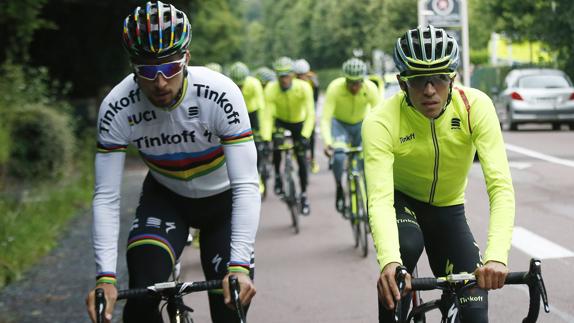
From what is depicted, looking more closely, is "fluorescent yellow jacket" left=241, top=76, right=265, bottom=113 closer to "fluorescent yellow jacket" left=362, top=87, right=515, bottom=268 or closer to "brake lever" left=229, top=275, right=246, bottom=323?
"fluorescent yellow jacket" left=362, top=87, right=515, bottom=268

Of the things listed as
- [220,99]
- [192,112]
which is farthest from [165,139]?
[220,99]

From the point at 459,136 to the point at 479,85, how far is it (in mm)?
39349

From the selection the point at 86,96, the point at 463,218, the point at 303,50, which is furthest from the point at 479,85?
the point at 303,50

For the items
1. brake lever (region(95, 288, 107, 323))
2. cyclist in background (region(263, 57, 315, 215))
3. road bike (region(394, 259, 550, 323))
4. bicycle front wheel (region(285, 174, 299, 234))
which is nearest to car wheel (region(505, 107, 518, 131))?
cyclist in background (region(263, 57, 315, 215))

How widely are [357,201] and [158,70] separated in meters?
6.50

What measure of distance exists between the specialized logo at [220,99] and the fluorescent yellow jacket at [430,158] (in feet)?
2.05

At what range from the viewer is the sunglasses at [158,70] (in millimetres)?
3826

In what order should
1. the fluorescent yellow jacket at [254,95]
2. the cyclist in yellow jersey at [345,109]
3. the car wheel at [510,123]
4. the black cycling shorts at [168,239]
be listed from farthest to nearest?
the car wheel at [510,123], the fluorescent yellow jacket at [254,95], the cyclist in yellow jersey at [345,109], the black cycling shorts at [168,239]

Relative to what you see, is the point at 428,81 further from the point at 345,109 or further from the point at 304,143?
the point at 304,143

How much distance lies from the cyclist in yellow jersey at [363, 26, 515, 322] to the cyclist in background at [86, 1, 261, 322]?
0.57 m

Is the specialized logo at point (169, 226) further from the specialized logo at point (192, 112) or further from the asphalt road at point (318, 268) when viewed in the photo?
the asphalt road at point (318, 268)

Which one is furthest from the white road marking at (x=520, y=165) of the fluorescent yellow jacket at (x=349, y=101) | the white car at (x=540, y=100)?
the white car at (x=540, y=100)

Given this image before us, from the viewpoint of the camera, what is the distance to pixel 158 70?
3836mm

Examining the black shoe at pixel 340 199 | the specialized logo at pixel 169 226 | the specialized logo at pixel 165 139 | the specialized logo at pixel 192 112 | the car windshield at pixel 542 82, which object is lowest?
the car windshield at pixel 542 82
